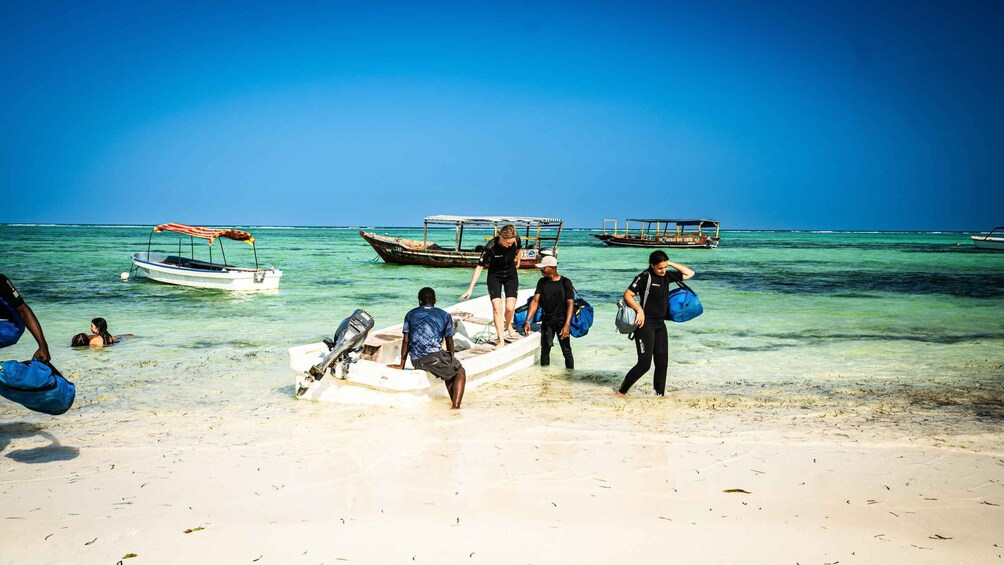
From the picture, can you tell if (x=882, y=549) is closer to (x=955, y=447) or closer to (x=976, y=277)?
(x=955, y=447)

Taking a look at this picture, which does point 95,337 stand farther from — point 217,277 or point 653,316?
point 217,277

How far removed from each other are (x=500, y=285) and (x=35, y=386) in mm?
5384

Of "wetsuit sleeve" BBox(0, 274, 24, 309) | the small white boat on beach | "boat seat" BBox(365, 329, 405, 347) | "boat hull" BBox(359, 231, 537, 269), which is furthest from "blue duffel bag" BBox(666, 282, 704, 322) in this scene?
"boat hull" BBox(359, 231, 537, 269)

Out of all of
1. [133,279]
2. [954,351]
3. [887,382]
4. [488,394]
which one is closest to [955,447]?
[887,382]

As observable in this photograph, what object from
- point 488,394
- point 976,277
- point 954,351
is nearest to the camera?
point 488,394

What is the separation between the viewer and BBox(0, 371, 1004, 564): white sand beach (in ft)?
12.0

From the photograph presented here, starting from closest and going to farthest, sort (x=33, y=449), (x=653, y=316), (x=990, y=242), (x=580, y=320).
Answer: (x=33, y=449) → (x=653, y=316) → (x=580, y=320) → (x=990, y=242)

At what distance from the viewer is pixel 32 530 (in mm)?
3814

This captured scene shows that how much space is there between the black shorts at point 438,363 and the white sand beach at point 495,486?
1.40 ft

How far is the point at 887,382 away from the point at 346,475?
7.41 metres

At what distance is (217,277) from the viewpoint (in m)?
19.8

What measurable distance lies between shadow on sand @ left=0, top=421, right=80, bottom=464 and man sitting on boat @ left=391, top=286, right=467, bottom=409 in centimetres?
302

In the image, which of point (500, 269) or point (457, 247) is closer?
point (500, 269)

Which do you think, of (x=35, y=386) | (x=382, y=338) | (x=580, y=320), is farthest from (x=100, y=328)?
(x=580, y=320)
